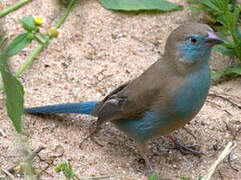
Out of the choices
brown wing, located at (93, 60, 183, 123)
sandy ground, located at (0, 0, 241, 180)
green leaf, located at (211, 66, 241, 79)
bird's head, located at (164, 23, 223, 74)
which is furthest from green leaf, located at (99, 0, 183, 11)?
bird's head, located at (164, 23, 223, 74)

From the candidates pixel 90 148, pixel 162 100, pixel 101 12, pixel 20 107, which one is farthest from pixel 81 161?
pixel 101 12

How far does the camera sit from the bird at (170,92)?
3.45 metres

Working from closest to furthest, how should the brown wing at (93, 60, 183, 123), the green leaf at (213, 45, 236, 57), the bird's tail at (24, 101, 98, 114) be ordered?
the brown wing at (93, 60, 183, 123) < the bird's tail at (24, 101, 98, 114) < the green leaf at (213, 45, 236, 57)

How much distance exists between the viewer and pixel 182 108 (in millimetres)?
3465

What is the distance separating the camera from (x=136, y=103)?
3740mm

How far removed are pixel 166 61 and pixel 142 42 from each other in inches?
59.8

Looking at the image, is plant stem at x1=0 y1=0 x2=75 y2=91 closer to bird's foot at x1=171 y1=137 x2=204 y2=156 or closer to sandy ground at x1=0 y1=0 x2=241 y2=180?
sandy ground at x1=0 y1=0 x2=241 y2=180

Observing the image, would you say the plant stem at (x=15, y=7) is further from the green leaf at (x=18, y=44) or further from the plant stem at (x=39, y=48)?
the green leaf at (x=18, y=44)

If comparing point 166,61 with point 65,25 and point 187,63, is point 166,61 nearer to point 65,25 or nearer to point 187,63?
point 187,63

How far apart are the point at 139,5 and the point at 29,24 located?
1347mm

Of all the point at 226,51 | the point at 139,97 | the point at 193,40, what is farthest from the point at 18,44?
the point at 226,51

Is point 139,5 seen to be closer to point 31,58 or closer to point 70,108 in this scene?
point 31,58

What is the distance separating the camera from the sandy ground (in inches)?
151

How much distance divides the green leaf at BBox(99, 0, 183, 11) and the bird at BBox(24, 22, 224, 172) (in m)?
1.68
